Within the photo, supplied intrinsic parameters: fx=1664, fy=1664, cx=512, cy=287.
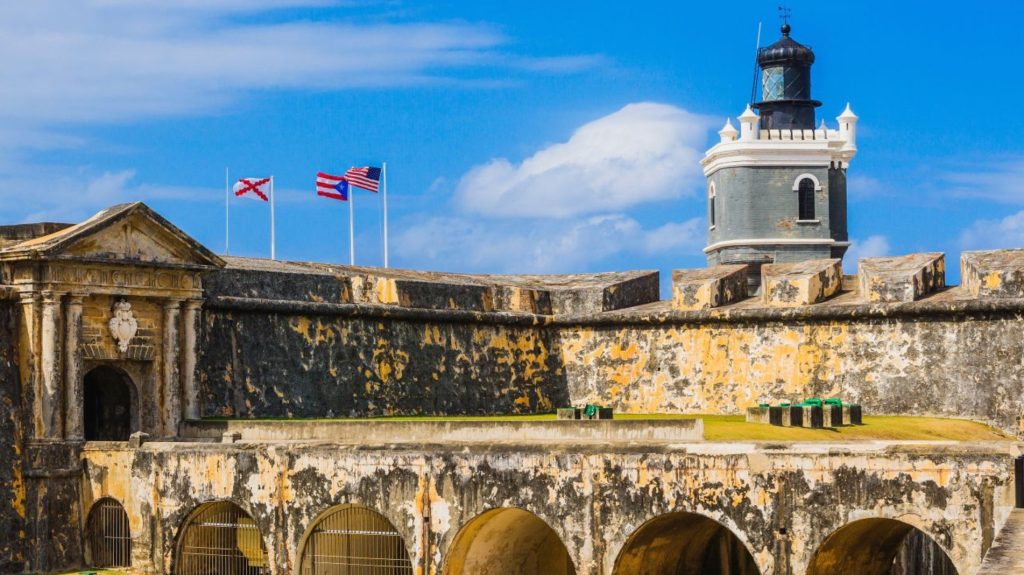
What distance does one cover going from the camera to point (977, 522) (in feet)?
65.8

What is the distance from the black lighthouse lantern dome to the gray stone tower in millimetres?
841

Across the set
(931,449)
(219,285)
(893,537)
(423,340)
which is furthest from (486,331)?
(931,449)

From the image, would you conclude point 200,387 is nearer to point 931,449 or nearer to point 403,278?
point 403,278

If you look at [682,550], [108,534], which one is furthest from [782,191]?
[108,534]

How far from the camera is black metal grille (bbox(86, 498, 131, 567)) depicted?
88.5ft

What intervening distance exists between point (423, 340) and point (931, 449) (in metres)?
14.4

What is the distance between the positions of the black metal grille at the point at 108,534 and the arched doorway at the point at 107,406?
1.90 metres

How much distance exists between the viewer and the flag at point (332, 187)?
121ft

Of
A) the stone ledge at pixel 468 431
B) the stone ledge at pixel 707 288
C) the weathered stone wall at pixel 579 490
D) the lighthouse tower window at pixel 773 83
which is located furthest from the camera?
the lighthouse tower window at pixel 773 83

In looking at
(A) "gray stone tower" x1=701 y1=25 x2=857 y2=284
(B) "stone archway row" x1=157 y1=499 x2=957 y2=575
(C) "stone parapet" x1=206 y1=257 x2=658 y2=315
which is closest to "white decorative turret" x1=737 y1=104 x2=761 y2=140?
(A) "gray stone tower" x1=701 y1=25 x2=857 y2=284

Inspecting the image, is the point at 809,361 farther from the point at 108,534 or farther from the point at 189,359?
the point at 108,534

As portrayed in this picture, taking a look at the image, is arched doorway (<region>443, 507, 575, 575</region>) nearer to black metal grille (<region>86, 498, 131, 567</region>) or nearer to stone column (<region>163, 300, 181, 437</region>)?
black metal grille (<region>86, 498, 131, 567</region>)

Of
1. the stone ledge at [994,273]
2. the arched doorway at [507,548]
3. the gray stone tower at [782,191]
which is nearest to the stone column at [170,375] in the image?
the arched doorway at [507,548]

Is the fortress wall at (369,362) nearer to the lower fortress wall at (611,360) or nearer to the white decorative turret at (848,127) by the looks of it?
the lower fortress wall at (611,360)
